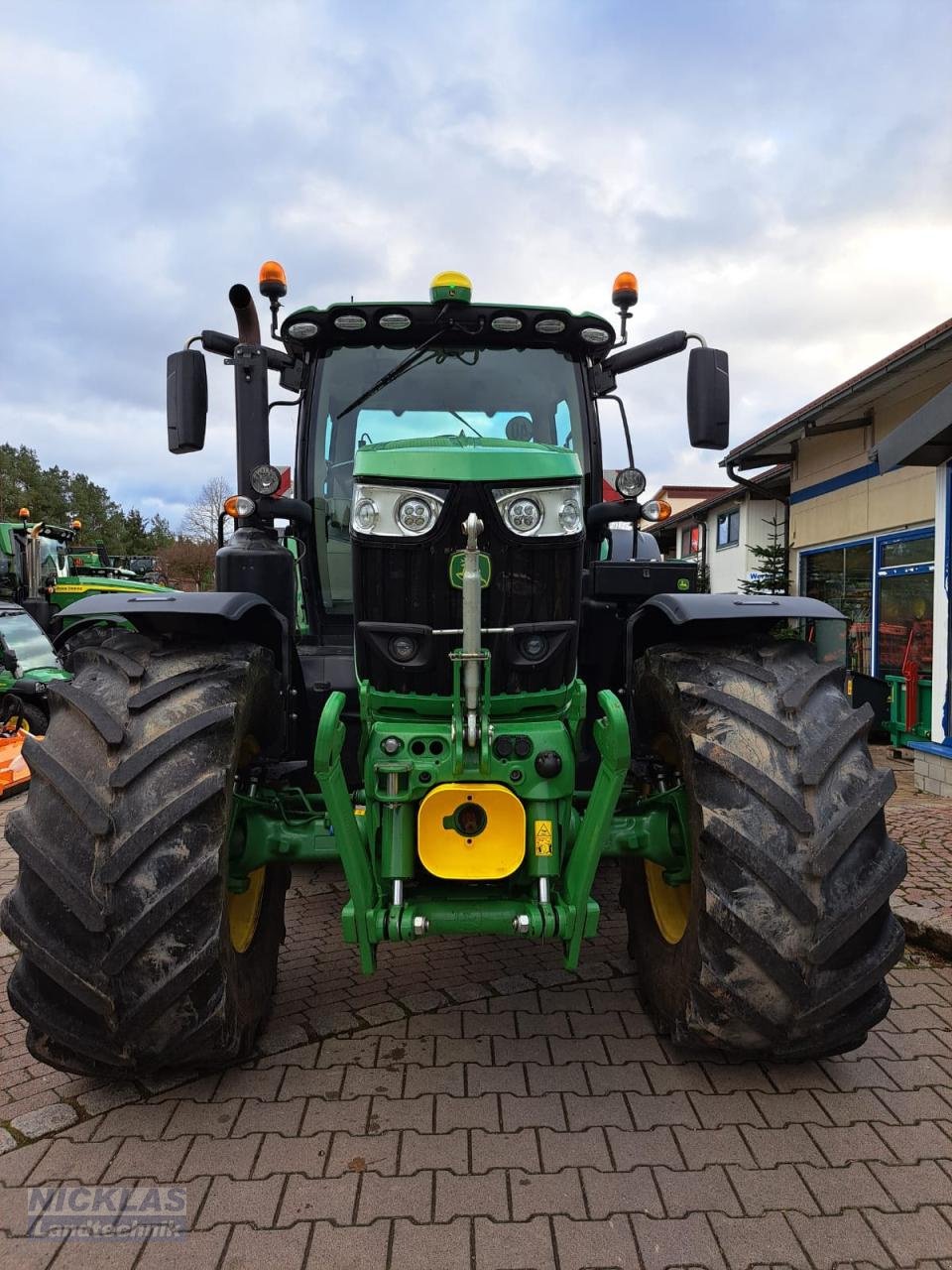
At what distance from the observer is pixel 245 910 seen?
3.07 meters

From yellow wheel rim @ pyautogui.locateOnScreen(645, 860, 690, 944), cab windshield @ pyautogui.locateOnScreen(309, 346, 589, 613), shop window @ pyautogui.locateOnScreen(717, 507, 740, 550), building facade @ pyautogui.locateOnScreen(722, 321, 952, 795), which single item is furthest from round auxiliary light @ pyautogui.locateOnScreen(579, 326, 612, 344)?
shop window @ pyautogui.locateOnScreen(717, 507, 740, 550)

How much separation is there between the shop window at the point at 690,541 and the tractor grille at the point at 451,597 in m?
24.4

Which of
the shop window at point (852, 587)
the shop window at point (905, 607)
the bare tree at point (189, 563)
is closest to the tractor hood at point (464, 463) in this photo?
the shop window at point (905, 607)

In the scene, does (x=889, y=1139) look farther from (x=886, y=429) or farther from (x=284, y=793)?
→ (x=886, y=429)

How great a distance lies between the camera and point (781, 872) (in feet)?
7.51

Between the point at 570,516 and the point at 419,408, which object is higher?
the point at 419,408

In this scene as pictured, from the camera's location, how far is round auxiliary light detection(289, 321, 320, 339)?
365 cm

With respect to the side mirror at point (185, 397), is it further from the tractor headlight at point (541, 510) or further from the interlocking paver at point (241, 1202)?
the interlocking paver at point (241, 1202)

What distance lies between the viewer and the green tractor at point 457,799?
2279 mm

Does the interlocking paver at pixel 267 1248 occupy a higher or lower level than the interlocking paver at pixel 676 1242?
lower

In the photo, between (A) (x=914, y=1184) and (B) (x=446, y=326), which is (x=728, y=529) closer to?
(B) (x=446, y=326)

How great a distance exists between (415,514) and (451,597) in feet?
0.88

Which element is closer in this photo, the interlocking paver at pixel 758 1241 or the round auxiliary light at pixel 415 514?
the interlocking paver at pixel 758 1241

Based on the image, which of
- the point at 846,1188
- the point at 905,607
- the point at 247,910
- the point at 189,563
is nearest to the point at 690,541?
the point at 905,607
